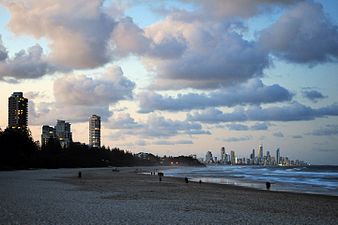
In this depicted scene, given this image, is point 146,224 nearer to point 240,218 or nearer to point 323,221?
point 240,218

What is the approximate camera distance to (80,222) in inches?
781

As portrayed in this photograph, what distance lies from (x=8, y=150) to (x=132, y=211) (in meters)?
120

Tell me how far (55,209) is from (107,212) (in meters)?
3.42

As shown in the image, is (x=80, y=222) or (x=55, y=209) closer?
(x=80, y=222)

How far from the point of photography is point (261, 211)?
86.8 ft

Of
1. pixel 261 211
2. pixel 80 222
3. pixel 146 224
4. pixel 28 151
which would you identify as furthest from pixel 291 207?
pixel 28 151

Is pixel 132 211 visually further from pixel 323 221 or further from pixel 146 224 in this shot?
pixel 323 221

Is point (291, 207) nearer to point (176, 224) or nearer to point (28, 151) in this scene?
point (176, 224)

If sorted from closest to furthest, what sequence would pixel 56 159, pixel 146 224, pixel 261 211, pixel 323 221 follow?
pixel 146 224
pixel 323 221
pixel 261 211
pixel 56 159

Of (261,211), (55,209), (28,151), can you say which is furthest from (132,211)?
(28,151)

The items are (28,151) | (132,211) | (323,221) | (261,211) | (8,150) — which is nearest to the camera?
(323,221)

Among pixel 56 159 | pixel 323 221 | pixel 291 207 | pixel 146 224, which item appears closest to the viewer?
pixel 146 224

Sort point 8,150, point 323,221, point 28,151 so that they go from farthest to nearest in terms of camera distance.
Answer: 1. point 28,151
2. point 8,150
3. point 323,221

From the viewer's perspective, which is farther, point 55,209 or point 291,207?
point 291,207
